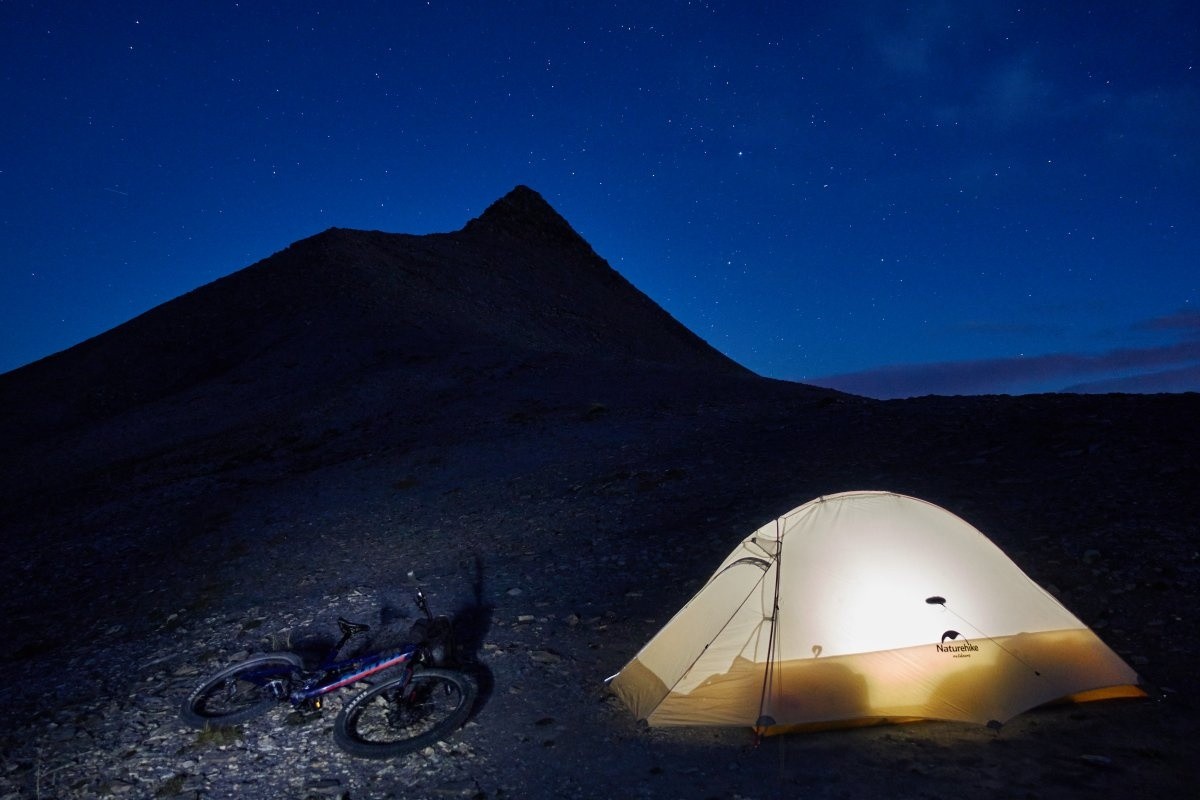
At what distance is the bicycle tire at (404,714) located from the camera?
19.5 feet

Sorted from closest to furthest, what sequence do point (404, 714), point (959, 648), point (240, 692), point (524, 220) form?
point (959, 648) → point (404, 714) → point (240, 692) → point (524, 220)

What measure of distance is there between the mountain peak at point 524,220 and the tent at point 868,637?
2974 inches

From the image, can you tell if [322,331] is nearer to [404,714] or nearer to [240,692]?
[240,692]

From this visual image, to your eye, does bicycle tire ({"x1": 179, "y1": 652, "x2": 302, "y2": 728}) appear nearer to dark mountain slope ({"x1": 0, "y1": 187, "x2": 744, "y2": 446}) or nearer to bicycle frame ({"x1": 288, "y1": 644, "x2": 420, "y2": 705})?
bicycle frame ({"x1": 288, "y1": 644, "x2": 420, "y2": 705})

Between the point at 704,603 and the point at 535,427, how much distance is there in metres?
13.9

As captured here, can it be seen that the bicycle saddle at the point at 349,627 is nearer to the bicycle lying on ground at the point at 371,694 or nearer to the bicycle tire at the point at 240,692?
the bicycle lying on ground at the point at 371,694

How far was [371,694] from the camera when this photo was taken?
21.4ft

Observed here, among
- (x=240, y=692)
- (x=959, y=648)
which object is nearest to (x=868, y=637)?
(x=959, y=648)

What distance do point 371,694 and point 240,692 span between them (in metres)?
1.83

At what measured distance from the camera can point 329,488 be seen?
55.8ft

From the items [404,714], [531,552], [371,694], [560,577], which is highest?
[531,552]

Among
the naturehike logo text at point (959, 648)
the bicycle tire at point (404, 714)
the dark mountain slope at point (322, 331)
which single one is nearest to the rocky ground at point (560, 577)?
the bicycle tire at point (404, 714)

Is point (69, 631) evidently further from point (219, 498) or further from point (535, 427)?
point (535, 427)

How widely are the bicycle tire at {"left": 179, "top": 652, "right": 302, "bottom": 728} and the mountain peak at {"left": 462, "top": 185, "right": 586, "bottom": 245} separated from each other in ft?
243
